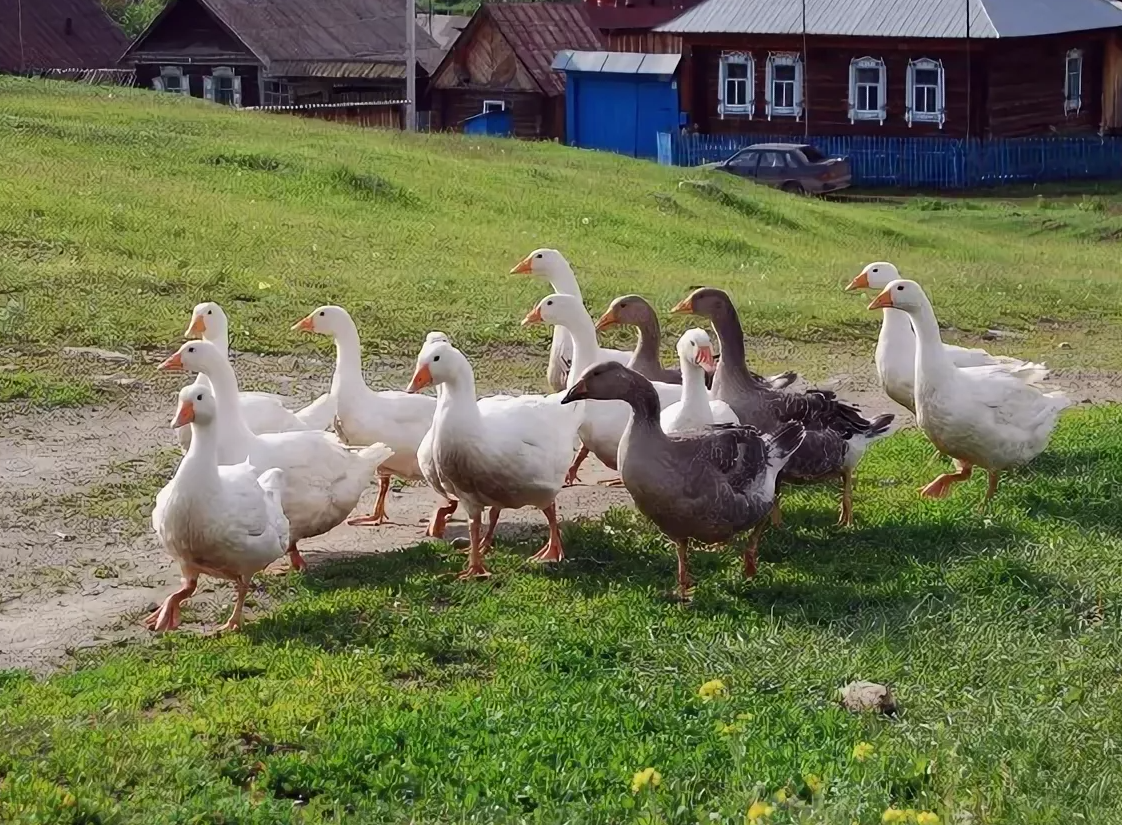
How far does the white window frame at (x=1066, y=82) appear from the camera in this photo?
37.1 m

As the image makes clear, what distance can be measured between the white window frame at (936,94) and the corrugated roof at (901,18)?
29.7 inches

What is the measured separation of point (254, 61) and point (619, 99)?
9.71 metres

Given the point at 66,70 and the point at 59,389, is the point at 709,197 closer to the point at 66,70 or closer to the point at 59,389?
the point at 59,389

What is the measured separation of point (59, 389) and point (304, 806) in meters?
6.21

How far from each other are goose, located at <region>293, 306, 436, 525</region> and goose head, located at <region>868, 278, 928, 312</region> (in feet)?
8.13

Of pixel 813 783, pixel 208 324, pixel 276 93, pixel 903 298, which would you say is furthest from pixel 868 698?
pixel 276 93

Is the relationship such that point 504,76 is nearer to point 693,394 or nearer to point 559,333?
point 559,333

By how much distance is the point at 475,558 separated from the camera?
759 cm

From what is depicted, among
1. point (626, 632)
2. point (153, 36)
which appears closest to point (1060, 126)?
point (153, 36)

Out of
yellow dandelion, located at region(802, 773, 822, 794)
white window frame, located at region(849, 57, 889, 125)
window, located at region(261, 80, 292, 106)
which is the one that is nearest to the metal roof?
white window frame, located at region(849, 57, 889, 125)

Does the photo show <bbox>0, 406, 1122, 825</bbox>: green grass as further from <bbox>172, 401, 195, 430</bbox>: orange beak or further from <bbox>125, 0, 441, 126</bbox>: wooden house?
<bbox>125, 0, 441, 126</bbox>: wooden house

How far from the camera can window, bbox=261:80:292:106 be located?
4381cm

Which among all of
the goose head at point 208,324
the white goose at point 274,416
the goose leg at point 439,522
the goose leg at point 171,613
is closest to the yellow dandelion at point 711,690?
the goose leg at point 171,613

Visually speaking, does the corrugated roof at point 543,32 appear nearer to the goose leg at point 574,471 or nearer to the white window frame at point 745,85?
the white window frame at point 745,85
